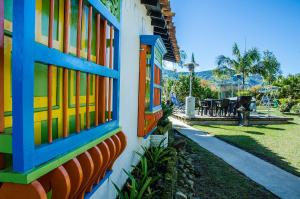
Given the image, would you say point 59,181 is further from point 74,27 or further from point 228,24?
point 228,24

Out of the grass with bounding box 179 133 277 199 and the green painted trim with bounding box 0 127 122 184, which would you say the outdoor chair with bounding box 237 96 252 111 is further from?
the green painted trim with bounding box 0 127 122 184

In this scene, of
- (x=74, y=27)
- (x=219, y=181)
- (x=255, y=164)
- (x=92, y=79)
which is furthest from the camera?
(x=255, y=164)

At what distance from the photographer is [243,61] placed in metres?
29.7

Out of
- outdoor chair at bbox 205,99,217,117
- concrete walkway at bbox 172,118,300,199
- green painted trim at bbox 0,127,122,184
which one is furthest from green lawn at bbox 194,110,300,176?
green painted trim at bbox 0,127,122,184

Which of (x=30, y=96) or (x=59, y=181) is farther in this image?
(x=59, y=181)

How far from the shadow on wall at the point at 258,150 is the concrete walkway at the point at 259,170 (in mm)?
266

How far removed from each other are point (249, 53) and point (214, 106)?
1512 cm

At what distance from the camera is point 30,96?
3.51 feet

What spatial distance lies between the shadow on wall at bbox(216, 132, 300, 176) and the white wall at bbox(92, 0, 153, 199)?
13.4 feet

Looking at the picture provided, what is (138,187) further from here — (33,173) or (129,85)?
(33,173)

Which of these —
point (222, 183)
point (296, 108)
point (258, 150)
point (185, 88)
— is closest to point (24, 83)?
point (222, 183)

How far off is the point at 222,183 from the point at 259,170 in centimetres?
145

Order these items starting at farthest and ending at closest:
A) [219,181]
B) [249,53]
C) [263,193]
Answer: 1. [249,53]
2. [219,181]
3. [263,193]

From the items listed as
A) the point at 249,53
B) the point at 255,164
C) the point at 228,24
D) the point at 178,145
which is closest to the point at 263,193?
the point at 255,164
